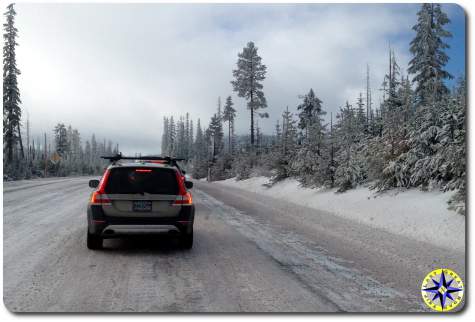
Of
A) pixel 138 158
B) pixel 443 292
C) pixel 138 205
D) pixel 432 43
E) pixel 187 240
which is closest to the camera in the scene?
pixel 443 292

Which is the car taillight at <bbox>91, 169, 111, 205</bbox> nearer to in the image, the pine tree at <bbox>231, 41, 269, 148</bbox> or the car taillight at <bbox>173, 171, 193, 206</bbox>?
the car taillight at <bbox>173, 171, 193, 206</bbox>

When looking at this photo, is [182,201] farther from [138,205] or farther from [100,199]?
[100,199]

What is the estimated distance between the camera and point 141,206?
A: 6184 millimetres

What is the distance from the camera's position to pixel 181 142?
377 ft

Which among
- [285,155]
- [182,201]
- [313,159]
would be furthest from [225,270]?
[285,155]

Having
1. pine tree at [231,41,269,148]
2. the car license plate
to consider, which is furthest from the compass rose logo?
pine tree at [231,41,269,148]

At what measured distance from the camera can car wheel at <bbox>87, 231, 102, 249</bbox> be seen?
6.33m

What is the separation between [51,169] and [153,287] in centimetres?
6129

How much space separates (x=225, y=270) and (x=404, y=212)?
20.6ft

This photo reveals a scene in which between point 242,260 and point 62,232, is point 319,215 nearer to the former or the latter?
point 242,260

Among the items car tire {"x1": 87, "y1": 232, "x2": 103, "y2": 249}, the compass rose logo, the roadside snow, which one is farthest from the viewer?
the roadside snow

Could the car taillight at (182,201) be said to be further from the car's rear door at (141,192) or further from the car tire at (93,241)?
the car tire at (93,241)

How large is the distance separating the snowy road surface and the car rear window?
35.2 inches

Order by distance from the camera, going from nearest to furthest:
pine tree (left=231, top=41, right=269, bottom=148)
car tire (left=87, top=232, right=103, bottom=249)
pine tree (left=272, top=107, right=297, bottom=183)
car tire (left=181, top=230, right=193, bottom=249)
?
car tire (left=87, top=232, right=103, bottom=249), car tire (left=181, top=230, right=193, bottom=249), pine tree (left=272, top=107, right=297, bottom=183), pine tree (left=231, top=41, right=269, bottom=148)
